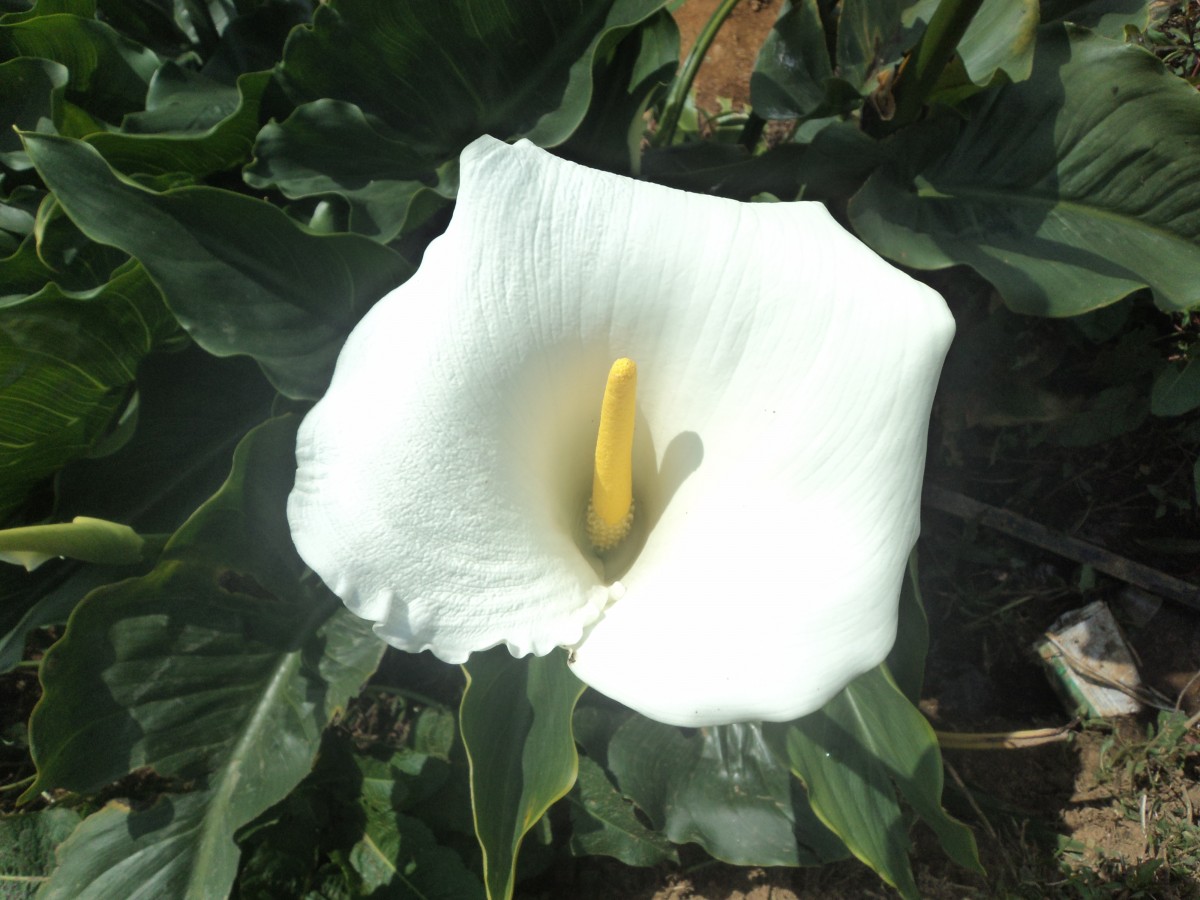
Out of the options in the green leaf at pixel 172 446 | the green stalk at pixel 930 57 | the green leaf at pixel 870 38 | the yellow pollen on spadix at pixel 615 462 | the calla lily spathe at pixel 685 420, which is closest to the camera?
the calla lily spathe at pixel 685 420

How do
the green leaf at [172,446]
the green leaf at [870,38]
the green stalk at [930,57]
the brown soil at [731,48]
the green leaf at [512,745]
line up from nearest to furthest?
the green leaf at [512,745], the green stalk at [930,57], the green leaf at [172,446], the green leaf at [870,38], the brown soil at [731,48]

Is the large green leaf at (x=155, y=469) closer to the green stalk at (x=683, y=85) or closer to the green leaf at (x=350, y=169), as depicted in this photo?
the green leaf at (x=350, y=169)

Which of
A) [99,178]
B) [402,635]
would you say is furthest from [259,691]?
[99,178]

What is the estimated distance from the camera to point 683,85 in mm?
1900

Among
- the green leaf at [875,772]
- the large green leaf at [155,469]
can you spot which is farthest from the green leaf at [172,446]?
the green leaf at [875,772]

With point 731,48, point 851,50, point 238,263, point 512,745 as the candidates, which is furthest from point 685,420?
point 731,48

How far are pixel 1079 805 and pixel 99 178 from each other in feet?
6.38

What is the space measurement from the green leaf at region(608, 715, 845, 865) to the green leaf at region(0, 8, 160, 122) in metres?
1.46

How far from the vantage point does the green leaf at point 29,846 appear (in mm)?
1393

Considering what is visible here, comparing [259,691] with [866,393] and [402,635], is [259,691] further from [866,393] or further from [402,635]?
[866,393]

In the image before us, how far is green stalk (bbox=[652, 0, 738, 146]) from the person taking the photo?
177 centimetres

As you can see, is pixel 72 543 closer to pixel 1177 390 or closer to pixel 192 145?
pixel 192 145

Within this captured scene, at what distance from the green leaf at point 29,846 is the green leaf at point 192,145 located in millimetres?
1096

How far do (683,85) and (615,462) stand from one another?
3.87 ft
